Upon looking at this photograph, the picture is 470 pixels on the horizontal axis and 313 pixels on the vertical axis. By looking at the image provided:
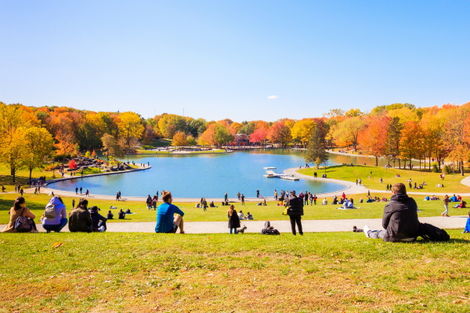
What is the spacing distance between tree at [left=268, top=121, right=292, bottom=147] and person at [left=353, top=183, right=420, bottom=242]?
489 feet

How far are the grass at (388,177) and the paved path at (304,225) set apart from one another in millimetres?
25554

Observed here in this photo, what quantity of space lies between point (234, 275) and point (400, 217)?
4921 mm

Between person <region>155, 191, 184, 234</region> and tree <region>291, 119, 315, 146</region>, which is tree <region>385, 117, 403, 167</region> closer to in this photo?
person <region>155, 191, 184, 234</region>

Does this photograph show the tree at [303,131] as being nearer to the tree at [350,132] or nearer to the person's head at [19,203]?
the tree at [350,132]

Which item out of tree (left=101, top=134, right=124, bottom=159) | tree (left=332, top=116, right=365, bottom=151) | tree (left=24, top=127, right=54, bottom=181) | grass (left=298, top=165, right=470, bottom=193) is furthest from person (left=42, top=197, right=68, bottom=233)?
tree (left=332, top=116, right=365, bottom=151)

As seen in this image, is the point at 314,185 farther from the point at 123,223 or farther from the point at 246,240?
Answer: the point at 246,240

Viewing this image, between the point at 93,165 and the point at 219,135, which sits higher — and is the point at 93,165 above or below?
below

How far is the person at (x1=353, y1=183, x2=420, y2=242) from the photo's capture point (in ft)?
30.6

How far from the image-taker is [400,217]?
31.1 feet

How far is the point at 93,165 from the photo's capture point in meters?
76.7

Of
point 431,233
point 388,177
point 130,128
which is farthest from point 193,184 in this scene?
→ point 130,128

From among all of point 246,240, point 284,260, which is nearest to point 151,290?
point 284,260

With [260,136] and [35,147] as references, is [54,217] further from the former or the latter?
[260,136]

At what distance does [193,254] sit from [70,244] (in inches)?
173
